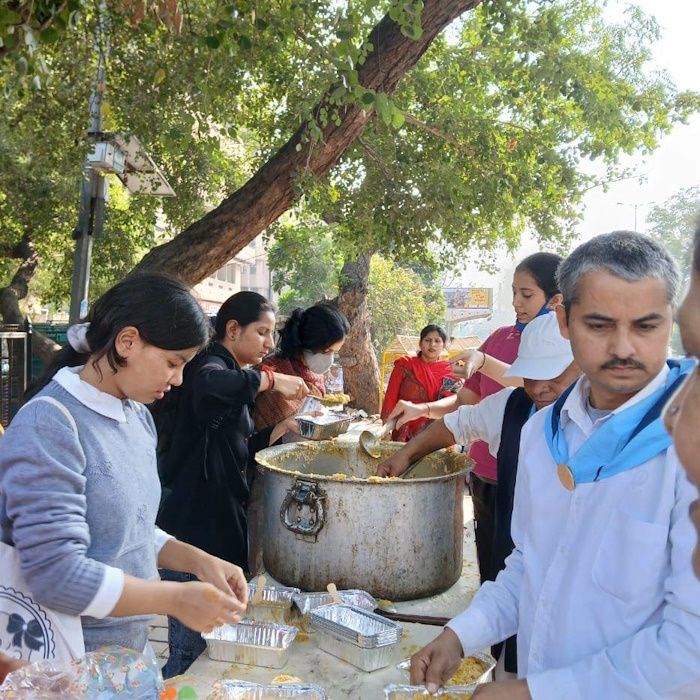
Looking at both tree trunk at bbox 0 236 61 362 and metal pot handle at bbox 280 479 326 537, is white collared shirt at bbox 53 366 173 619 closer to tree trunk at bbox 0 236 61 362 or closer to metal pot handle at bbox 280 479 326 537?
metal pot handle at bbox 280 479 326 537

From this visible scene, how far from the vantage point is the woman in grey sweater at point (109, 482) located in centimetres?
141

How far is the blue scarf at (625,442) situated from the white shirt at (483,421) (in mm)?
1045

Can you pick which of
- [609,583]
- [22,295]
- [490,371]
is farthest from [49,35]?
[22,295]

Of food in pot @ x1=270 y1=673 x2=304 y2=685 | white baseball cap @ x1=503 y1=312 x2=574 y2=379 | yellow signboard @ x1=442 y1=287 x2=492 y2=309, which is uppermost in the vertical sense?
yellow signboard @ x1=442 y1=287 x2=492 y2=309

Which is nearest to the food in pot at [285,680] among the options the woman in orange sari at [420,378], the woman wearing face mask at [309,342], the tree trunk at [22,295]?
the woman wearing face mask at [309,342]

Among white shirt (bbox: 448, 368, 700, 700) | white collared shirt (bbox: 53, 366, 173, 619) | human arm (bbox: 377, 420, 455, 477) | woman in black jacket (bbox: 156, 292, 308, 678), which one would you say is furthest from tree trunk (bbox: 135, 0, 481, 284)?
white shirt (bbox: 448, 368, 700, 700)

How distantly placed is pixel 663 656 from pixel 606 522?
0.24 meters

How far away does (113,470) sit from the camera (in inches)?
61.3

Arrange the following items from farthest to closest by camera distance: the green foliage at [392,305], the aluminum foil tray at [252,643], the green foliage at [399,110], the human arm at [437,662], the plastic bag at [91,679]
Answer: the green foliage at [392,305] < the green foliage at [399,110] < the aluminum foil tray at [252,643] < the human arm at [437,662] < the plastic bag at [91,679]

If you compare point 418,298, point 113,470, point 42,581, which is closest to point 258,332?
point 113,470

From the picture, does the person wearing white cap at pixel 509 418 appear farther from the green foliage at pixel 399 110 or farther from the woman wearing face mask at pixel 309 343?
the green foliage at pixel 399 110

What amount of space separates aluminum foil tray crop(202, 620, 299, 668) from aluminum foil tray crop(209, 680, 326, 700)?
0.28 meters

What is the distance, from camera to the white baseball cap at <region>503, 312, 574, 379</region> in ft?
6.51

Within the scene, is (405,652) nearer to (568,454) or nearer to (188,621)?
(188,621)
